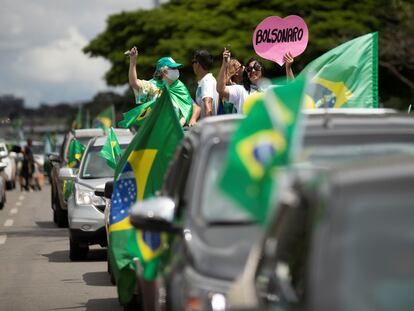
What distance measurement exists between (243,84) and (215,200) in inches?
286

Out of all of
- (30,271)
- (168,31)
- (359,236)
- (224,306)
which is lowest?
(30,271)

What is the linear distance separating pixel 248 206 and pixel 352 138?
77.2 inches

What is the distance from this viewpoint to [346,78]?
12.0 metres

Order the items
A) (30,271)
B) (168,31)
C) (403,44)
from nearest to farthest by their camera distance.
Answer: (30,271) → (403,44) → (168,31)

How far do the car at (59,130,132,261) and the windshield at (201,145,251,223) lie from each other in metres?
8.85

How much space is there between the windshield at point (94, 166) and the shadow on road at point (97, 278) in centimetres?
333

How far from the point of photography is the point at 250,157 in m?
4.91

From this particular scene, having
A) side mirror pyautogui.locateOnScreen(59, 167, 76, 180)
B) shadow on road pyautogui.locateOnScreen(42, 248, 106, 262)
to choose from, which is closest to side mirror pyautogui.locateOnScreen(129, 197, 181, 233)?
shadow on road pyautogui.locateOnScreen(42, 248, 106, 262)

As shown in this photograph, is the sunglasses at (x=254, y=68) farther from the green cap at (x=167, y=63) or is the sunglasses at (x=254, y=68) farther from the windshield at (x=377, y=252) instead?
the windshield at (x=377, y=252)

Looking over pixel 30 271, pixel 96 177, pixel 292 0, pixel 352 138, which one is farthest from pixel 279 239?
pixel 292 0

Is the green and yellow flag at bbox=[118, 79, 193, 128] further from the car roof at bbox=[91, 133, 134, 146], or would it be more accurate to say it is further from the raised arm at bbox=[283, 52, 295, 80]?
the car roof at bbox=[91, 133, 134, 146]

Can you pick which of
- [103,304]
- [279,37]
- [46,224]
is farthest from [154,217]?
[46,224]

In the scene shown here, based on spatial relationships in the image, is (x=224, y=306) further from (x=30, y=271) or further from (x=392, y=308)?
(x=30, y=271)

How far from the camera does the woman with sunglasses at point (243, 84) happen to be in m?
13.0
